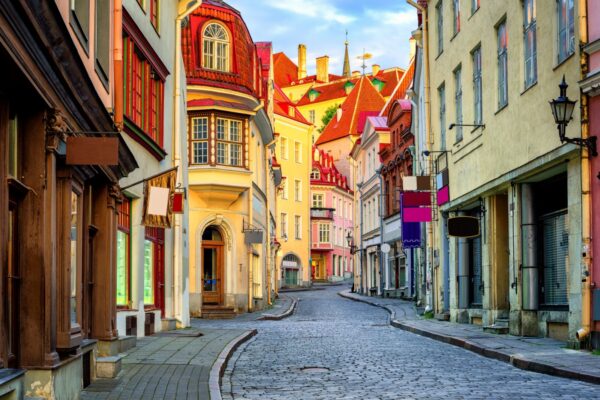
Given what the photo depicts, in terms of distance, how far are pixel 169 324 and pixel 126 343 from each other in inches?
284

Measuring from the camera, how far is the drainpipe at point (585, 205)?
49.4ft

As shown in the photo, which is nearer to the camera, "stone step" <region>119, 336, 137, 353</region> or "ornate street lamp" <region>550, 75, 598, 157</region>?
"stone step" <region>119, 336, 137, 353</region>

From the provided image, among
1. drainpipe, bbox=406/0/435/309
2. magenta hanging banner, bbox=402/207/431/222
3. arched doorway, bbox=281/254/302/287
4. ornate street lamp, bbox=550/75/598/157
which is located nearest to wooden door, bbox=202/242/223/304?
drainpipe, bbox=406/0/435/309

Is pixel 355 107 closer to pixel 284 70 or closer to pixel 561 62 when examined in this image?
pixel 284 70

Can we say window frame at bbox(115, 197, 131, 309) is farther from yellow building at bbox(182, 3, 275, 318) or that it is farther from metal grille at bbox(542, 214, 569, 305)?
yellow building at bbox(182, 3, 275, 318)

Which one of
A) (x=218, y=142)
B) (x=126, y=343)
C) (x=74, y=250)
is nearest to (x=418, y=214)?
(x=218, y=142)

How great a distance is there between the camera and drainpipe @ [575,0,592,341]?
1505cm

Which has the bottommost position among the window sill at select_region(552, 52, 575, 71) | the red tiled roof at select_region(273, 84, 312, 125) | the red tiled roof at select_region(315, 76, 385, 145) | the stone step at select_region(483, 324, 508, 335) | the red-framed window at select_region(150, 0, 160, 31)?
the stone step at select_region(483, 324, 508, 335)

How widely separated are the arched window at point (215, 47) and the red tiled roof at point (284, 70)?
10824cm

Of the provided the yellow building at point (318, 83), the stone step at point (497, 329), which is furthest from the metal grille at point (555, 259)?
the yellow building at point (318, 83)

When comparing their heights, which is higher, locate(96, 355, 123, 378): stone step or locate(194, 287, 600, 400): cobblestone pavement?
locate(96, 355, 123, 378): stone step

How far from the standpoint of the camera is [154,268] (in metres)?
21.4

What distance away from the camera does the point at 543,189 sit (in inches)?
763

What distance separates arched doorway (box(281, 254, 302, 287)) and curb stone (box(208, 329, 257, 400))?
58.3m
